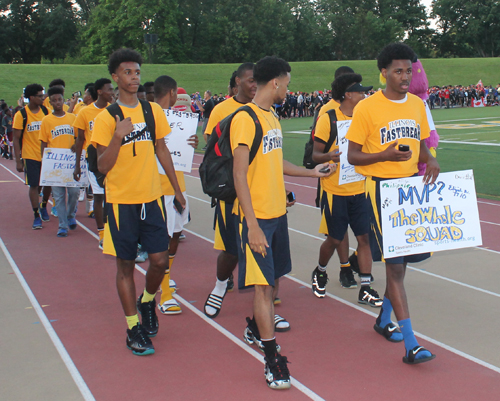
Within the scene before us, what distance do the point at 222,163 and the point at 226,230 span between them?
1.12 m

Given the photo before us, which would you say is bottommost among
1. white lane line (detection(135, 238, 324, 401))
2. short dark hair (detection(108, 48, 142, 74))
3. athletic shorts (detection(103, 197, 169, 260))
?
white lane line (detection(135, 238, 324, 401))

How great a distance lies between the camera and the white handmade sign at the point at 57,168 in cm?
855

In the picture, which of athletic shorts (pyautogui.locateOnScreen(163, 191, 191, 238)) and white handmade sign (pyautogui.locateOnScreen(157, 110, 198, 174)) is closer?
athletic shorts (pyautogui.locateOnScreen(163, 191, 191, 238))

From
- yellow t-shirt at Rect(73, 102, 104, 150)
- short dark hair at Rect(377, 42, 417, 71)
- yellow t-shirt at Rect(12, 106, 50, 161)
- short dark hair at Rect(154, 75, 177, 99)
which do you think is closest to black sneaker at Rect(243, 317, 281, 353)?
short dark hair at Rect(377, 42, 417, 71)

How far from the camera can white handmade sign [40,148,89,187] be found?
8555 mm

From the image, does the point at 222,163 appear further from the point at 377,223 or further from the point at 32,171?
the point at 32,171

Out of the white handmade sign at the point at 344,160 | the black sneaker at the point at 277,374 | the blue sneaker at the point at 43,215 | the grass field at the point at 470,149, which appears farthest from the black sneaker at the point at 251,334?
the grass field at the point at 470,149

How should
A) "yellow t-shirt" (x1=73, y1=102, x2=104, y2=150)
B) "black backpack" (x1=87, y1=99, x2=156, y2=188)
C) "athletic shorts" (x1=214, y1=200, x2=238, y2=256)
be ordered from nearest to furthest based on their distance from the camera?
"black backpack" (x1=87, y1=99, x2=156, y2=188), "athletic shorts" (x1=214, y1=200, x2=238, y2=256), "yellow t-shirt" (x1=73, y1=102, x2=104, y2=150)

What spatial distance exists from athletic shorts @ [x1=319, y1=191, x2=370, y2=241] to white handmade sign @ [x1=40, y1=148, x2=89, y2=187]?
174 inches

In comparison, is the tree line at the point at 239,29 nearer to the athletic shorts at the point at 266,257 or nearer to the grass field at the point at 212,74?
the grass field at the point at 212,74

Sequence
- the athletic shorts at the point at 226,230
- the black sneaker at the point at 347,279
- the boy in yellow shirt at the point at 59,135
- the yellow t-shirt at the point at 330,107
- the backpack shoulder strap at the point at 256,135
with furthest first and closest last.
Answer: the boy in yellow shirt at the point at 59,135
the black sneaker at the point at 347,279
the yellow t-shirt at the point at 330,107
the athletic shorts at the point at 226,230
the backpack shoulder strap at the point at 256,135

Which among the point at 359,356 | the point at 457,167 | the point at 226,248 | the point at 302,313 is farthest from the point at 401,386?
the point at 457,167

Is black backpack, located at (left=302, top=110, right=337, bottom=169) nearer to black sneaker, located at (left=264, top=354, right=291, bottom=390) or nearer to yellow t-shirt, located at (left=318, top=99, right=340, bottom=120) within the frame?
yellow t-shirt, located at (left=318, top=99, right=340, bottom=120)

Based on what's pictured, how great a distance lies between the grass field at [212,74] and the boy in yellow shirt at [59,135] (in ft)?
115
